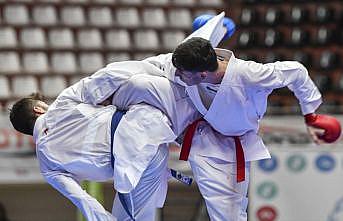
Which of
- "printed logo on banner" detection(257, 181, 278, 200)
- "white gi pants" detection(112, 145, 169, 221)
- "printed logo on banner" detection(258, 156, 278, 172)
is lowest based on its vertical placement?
"printed logo on banner" detection(257, 181, 278, 200)


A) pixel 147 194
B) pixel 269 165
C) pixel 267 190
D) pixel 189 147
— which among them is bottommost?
pixel 267 190

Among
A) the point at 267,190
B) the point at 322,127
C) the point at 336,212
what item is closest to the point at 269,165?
the point at 267,190

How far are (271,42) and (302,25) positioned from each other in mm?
440

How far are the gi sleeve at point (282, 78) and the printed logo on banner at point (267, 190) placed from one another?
228 cm

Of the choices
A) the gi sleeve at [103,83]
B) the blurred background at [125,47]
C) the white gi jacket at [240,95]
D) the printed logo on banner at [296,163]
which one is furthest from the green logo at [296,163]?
the gi sleeve at [103,83]

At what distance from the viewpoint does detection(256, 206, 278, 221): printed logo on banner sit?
17.1ft

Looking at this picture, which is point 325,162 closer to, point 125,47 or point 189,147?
point 189,147

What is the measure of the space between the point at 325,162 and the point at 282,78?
256cm

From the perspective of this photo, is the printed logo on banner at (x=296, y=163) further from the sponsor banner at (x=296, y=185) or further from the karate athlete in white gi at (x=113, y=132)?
the karate athlete in white gi at (x=113, y=132)

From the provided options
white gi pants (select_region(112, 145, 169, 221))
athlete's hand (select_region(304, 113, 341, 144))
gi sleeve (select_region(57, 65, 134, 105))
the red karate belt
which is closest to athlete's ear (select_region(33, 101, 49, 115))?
gi sleeve (select_region(57, 65, 134, 105))

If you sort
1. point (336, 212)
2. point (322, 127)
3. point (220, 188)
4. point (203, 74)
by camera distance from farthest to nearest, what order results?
point (336, 212) → point (322, 127) → point (220, 188) → point (203, 74)

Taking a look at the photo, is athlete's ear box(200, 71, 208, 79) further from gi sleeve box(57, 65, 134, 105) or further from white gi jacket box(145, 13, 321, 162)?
gi sleeve box(57, 65, 134, 105)

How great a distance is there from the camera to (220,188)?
292cm

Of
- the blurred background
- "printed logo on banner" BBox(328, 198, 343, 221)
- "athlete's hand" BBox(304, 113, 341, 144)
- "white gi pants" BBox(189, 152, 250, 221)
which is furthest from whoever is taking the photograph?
the blurred background
